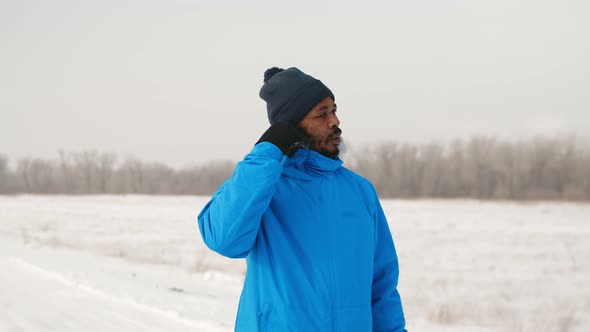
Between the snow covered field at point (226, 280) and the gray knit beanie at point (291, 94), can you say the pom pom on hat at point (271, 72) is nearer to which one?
the gray knit beanie at point (291, 94)

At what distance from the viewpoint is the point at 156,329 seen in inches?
172

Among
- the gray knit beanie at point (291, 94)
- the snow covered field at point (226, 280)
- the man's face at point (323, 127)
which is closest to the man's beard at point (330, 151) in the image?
the man's face at point (323, 127)

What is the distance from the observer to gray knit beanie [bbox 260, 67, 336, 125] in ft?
4.96

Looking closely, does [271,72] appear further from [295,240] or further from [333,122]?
[295,240]

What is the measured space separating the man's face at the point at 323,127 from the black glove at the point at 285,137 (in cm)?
7

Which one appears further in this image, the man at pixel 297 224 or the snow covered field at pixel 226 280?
the snow covered field at pixel 226 280

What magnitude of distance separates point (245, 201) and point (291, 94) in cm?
41

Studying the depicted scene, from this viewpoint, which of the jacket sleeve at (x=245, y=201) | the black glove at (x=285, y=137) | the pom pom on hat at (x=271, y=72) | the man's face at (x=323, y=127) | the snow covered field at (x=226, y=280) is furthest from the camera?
the snow covered field at (x=226, y=280)

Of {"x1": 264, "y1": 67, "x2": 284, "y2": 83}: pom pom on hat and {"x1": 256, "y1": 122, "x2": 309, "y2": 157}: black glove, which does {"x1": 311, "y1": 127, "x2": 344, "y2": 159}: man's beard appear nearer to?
{"x1": 256, "y1": 122, "x2": 309, "y2": 157}: black glove

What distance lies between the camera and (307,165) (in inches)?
60.9

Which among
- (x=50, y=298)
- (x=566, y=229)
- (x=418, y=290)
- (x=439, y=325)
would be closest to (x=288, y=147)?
(x=439, y=325)

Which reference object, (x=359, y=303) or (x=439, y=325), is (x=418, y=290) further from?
(x=359, y=303)

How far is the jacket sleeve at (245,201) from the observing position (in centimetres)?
131

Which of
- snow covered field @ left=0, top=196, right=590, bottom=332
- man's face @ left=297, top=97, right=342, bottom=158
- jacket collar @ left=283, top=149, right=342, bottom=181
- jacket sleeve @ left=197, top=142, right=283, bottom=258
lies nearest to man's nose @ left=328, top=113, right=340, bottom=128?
man's face @ left=297, top=97, right=342, bottom=158
